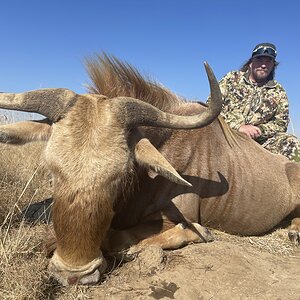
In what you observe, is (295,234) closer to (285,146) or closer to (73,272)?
(285,146)

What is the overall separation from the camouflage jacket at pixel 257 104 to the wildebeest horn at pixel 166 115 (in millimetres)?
4085

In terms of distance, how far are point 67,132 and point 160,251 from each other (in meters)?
1.41

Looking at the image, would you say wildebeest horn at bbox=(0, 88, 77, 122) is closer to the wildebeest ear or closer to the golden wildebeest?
the golden wildebeest

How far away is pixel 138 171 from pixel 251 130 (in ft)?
12.8

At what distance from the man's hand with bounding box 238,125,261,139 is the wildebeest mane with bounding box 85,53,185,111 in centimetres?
264

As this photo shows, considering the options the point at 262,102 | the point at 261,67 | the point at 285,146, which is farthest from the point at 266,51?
the point at 285,146

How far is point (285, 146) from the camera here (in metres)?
7.80

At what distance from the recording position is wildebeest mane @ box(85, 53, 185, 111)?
4724 millimetres

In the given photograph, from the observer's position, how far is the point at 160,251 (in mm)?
3906

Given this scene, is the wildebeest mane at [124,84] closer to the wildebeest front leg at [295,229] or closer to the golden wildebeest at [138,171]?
the golden wildebeest at [138,171]

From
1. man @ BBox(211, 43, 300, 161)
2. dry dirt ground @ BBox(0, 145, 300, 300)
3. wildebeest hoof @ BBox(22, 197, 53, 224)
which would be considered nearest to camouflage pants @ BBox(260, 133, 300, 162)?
man @ BBox(211, 43, 300, 161)

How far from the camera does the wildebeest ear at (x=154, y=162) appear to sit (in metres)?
3.61

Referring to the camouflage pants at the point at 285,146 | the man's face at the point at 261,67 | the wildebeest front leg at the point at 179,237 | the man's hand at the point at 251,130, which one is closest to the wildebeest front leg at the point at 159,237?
the wildebeest front leg at the point at 179,237

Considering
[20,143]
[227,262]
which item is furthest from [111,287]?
[20,143]
